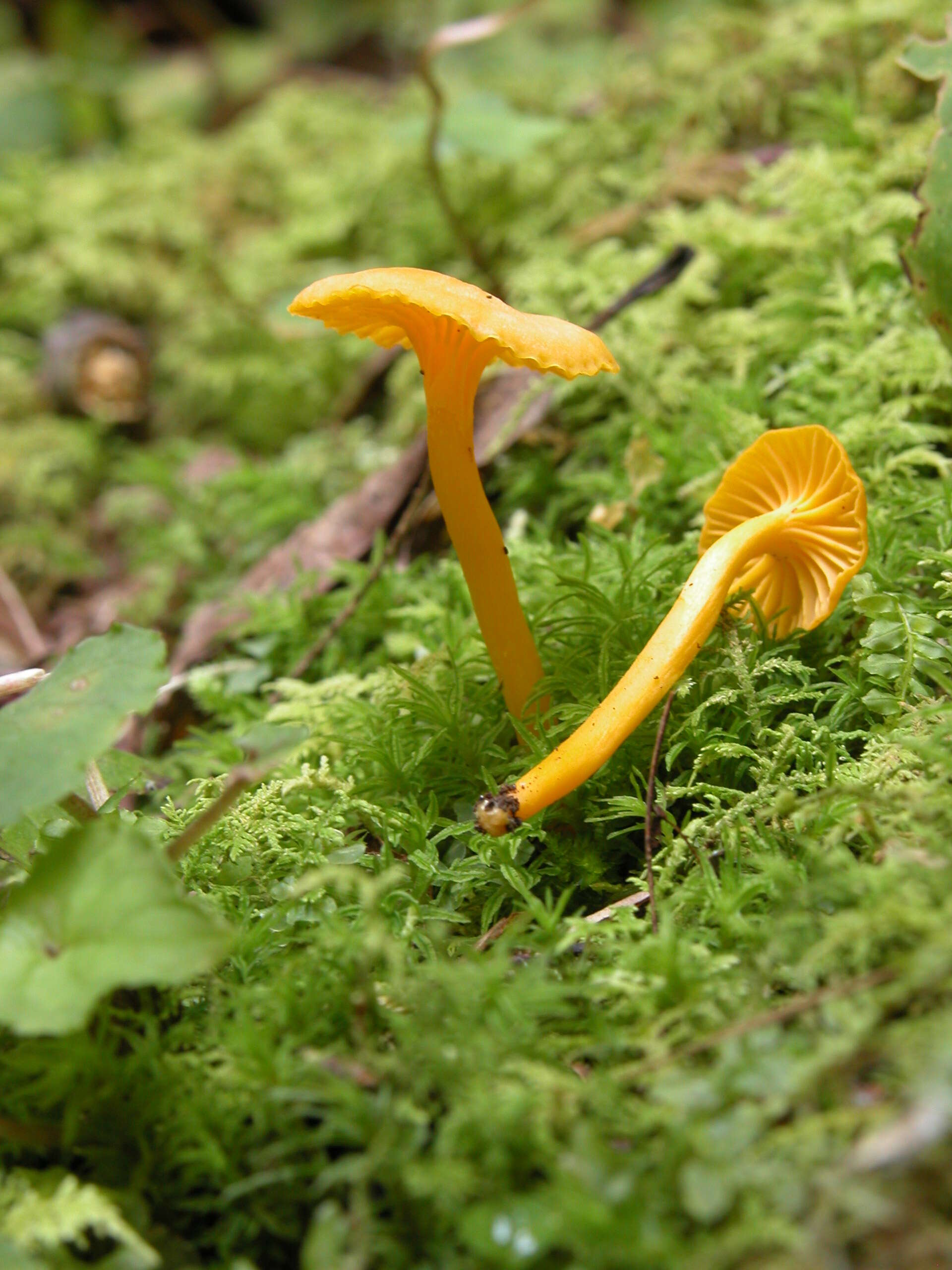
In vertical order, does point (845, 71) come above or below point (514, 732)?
above

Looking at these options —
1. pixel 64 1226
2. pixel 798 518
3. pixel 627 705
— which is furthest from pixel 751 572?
pixel 64 1226

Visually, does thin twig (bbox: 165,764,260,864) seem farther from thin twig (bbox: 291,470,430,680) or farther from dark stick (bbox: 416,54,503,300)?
dark stick (bbox: 416,54,503,300)

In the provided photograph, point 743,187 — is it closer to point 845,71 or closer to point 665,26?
point 845,71

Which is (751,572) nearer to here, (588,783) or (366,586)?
(588,783)

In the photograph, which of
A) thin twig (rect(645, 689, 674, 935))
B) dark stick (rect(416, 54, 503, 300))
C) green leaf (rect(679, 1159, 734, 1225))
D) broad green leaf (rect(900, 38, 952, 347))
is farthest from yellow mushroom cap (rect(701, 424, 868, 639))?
dark stick (rect(416, 54, 503, 300))

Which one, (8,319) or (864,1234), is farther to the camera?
(8,319)

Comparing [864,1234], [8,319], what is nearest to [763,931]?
[864,1234]

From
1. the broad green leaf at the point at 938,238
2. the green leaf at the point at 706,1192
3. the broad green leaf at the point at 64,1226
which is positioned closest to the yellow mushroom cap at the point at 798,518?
the broad green leaf at the point at 938,238
